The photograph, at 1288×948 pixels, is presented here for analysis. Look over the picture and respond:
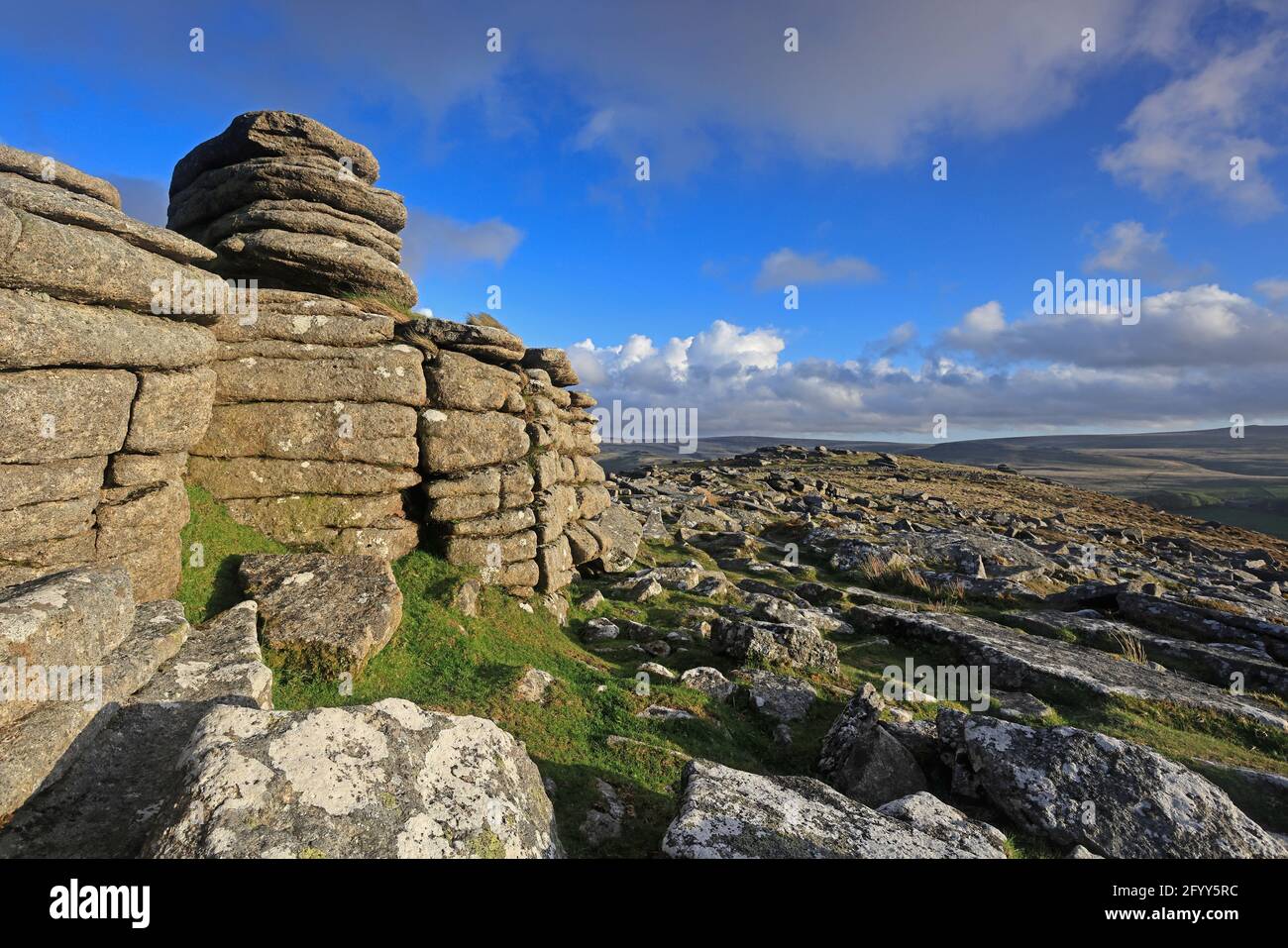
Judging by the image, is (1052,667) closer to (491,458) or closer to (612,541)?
(612,541)

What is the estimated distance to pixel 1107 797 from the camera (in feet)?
30.8

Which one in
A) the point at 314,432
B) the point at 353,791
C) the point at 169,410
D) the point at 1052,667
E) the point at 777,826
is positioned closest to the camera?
the point at 353,791

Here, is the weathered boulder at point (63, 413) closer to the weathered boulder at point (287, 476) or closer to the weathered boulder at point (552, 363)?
the weathered boulder at point (287, 476)

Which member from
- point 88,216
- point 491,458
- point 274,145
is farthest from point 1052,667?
→ point 274,145

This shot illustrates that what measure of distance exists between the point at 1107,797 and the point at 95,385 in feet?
64.8

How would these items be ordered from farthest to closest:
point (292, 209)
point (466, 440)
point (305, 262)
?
point (292, 209), point (466, 440), point (305, 262)

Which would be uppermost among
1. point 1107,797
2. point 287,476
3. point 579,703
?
point 287,476

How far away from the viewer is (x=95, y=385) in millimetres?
11250

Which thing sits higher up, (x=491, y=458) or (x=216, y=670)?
(x=491, y=458)

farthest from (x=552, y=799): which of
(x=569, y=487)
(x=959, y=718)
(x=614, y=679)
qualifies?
(x=569, y=487)

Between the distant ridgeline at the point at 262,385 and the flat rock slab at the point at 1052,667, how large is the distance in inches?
515

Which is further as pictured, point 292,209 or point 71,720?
point 292,209

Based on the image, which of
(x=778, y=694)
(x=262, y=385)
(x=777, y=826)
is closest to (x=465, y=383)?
(x=262, y=385)
